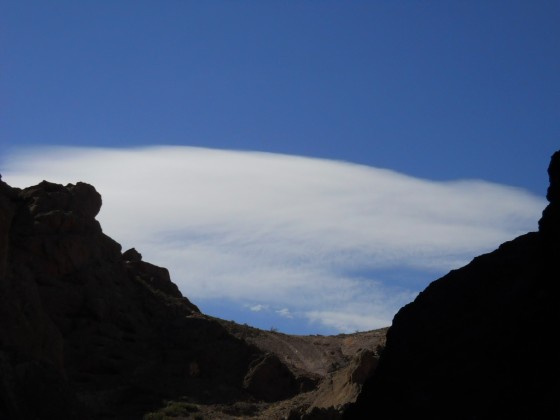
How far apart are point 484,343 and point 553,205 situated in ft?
4.42

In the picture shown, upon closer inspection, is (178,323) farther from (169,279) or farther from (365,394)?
(365,394)

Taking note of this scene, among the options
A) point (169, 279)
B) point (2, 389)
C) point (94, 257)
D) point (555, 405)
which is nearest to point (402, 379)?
point (555, 405)

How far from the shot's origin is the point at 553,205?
8547 mm

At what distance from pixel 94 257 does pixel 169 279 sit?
8453 mm

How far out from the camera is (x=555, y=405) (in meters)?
7.45

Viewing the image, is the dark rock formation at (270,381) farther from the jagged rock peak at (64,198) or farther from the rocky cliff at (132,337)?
the jagged rock peak at (64,198)

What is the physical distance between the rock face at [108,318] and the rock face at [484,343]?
26.3m

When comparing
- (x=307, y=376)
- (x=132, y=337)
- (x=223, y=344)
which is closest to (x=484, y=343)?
(x=307, y=376)

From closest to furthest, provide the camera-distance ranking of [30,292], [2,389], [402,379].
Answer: [402,379], [2,389], [30,292]

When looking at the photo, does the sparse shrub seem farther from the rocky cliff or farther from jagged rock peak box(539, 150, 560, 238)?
jagged rock peak box(539, 150, 560, 238)

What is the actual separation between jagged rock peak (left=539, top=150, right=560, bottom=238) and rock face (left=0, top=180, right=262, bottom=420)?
27.9 meters

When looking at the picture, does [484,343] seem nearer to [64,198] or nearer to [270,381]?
[270,381]

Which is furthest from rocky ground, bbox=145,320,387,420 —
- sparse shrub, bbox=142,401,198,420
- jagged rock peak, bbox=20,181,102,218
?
jagged rock peak, bbox=20,181,102,218

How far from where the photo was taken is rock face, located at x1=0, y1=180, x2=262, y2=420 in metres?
42.6
